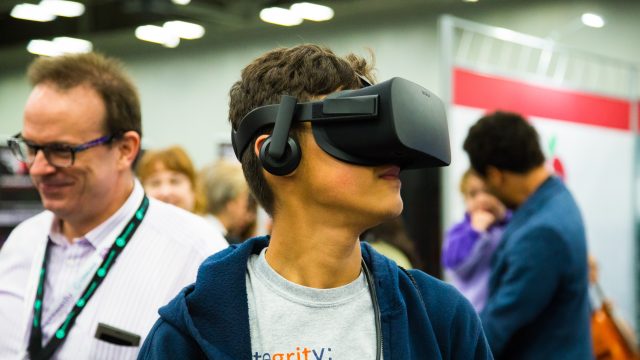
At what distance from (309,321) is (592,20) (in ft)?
26.7

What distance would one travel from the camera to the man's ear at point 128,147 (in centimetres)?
192

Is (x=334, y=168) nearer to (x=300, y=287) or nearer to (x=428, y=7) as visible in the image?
(x=300, y=287)

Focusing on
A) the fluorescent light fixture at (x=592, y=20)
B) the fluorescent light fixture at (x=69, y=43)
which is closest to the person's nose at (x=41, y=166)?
the fluorescent light fixture at (x=592, y=20)

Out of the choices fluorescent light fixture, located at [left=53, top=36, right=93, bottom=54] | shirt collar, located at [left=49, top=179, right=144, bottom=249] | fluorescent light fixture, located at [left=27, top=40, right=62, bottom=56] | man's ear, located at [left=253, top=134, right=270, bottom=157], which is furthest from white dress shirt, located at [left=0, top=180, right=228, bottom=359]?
fluorescent light fixture, located at [left=27, top=40, right=62, bottom=56]

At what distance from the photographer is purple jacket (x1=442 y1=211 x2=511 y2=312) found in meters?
3.41

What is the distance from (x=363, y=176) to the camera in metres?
1.21

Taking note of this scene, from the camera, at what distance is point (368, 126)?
1.18 meters

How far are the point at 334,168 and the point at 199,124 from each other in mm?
11150

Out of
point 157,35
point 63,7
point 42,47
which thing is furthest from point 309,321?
point 42,47

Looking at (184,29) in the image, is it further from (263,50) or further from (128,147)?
(128,147)

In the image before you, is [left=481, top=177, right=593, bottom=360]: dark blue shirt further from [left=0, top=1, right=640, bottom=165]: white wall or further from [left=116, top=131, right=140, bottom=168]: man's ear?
[left=0, top=1, right=640, bottom=165]: white wall

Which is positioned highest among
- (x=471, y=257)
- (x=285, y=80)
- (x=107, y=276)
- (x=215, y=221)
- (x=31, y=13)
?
(x=31, y=13)

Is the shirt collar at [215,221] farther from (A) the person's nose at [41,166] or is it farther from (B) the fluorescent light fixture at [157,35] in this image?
(B) the fluorescent light fixture at [157,35]

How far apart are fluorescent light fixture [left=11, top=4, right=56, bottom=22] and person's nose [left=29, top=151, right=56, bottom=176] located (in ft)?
29.6
